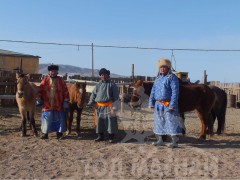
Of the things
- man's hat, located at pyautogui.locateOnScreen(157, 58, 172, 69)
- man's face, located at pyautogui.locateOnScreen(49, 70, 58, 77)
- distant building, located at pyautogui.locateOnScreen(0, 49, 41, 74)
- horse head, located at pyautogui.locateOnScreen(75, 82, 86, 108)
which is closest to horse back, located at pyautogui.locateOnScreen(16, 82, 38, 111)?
man's face, located at pyautogui.locateOnScreen(49, 70, 58, 77)

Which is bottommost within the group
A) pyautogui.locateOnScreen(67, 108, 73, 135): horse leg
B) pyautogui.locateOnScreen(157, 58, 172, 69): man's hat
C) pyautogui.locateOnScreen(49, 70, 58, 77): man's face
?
pyautogui.locateOnScreen(67, 108, 73, 135): horse leg

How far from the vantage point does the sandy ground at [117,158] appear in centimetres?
574

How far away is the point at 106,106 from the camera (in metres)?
8.41

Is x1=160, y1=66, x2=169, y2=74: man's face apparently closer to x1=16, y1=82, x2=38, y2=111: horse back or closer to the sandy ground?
the sandy ground

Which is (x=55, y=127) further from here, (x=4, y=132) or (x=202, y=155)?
(x=202, y=155)

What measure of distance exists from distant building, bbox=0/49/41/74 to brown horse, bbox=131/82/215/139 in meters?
21.0

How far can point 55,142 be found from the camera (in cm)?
813

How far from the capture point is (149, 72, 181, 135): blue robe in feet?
25.3

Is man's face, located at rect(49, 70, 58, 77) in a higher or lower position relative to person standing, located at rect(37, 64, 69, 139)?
higher

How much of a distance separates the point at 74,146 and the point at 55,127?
43.3 inches

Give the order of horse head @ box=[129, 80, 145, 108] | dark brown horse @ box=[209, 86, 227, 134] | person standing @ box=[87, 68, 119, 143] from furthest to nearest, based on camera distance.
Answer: dark brown horse @ box=[209, 86, 227, 134], horse head @ box=[129, 80, 145, 108], person standing @ box=[87, 68, 119, 143]

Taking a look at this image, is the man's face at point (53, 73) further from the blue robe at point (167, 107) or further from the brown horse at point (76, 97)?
the blue robe at point (167, 107)

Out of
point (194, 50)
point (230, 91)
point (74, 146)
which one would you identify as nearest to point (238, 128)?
point (74, 146)

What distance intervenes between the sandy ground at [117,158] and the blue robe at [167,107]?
0.44 m
